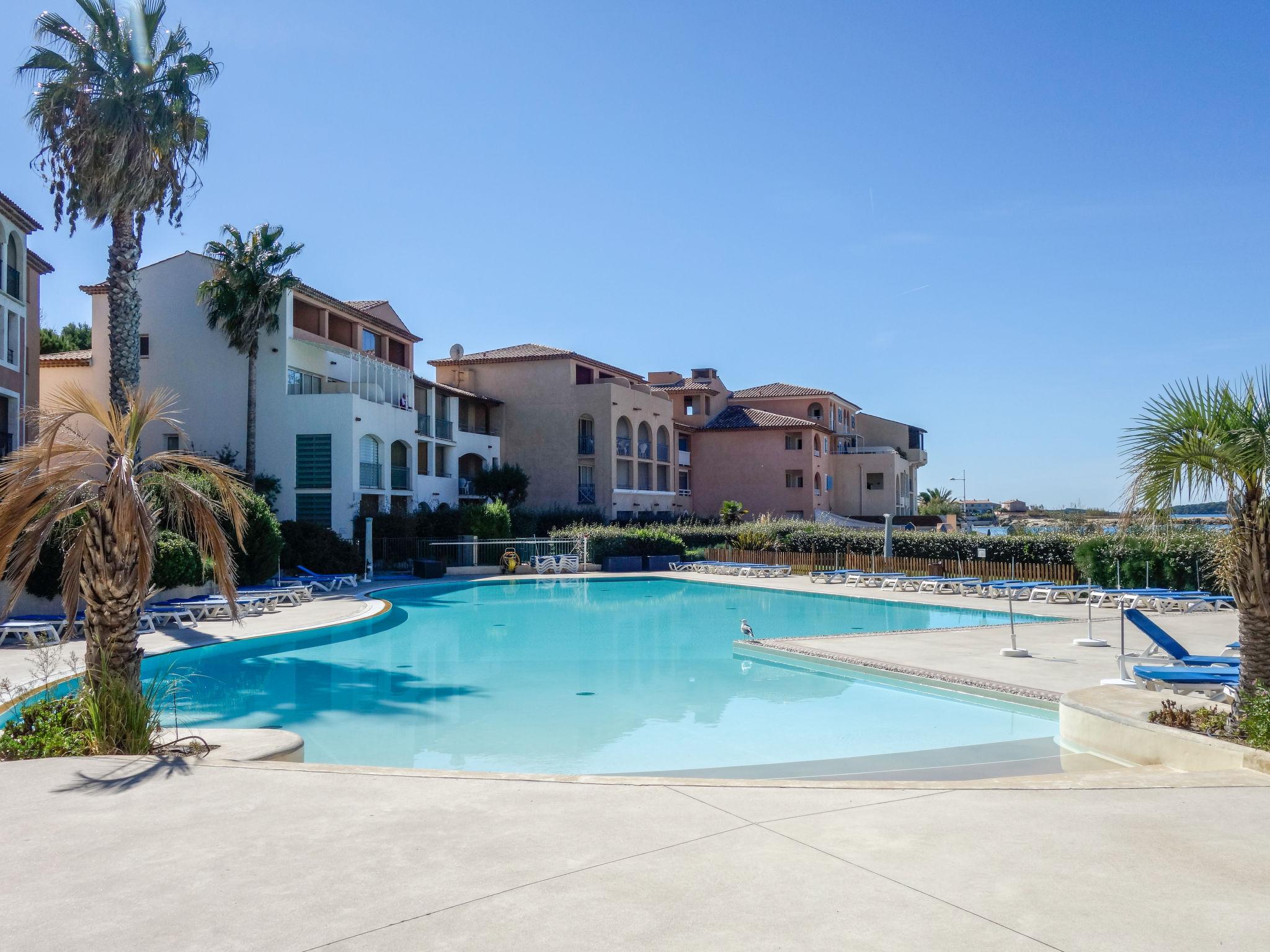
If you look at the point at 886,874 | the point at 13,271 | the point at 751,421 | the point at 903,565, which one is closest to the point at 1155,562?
the point at 903,565

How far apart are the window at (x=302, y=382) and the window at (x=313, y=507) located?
3.65 meters

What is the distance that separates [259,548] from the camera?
23734mm

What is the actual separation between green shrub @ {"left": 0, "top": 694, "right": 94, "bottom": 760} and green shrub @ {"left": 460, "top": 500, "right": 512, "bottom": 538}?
26.7 metres

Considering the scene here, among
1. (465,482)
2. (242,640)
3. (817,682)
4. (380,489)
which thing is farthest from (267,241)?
(817,682)

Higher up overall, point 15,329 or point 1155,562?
point 15,329

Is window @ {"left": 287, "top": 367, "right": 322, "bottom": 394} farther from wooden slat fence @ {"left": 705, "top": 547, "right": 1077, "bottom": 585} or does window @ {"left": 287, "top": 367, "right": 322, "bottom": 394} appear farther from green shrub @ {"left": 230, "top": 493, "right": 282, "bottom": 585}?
wooden slat fence @ {"left": 705, "top": 547, "right": 1077, "bottom": 585}

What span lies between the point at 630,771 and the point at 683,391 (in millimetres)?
49580

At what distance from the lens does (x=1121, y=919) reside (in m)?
3.78

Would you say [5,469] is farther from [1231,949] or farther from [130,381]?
[130,381]

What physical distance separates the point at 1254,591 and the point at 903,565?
23.2m

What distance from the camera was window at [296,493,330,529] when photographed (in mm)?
31906

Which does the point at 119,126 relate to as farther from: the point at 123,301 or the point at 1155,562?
the point at 1155,562

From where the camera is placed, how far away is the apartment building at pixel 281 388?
105ft

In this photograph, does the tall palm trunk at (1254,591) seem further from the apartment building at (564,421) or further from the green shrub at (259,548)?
the apartment building at (564,421)
